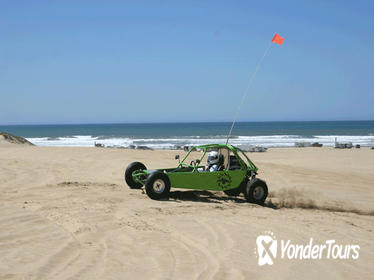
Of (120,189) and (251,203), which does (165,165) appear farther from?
(251,203)

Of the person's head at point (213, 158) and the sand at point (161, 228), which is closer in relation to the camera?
the sand at point (161, 228)

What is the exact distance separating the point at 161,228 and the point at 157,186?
2.94 metres

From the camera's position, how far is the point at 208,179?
10.2m

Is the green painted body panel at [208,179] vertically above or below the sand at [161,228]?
above

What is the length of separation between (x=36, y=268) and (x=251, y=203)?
6340mm

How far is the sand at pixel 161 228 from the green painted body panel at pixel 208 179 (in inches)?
13.5

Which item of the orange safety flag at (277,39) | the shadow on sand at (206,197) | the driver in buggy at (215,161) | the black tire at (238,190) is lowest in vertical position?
the shadow on sand at (206,197)

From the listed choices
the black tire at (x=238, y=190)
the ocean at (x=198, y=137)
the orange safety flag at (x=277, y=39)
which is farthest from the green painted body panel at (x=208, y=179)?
the ocean at (x=198, y=137)

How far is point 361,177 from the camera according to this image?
621 inches

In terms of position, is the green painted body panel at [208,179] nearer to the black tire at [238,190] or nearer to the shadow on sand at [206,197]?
the black tire at [238,190]

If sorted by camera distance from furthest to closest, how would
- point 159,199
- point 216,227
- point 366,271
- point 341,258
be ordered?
point 159,199 → point 216,227 → point 341,258 → point 366,271

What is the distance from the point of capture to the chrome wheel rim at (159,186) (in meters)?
9.71

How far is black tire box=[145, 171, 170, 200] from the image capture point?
9.62m

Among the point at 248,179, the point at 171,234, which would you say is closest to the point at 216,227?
the point at 171,234
